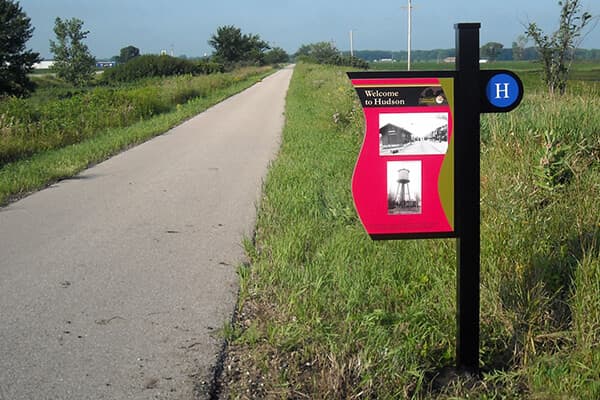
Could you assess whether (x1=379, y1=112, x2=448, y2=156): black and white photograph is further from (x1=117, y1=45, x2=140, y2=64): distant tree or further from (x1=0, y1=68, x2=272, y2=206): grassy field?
(x1=117, y1=45, x2=140, y2=64): distant tree

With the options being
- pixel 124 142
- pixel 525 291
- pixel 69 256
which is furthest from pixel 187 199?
pixel 124 142

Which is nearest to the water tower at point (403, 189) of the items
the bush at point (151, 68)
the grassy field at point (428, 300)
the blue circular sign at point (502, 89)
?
the blue circular sign at point (502, 89)

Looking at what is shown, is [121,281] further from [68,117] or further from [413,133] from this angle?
[68,117]

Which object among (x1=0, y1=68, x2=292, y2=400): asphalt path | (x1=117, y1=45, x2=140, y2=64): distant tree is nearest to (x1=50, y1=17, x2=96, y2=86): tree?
(x1=117, y1=45, x2=140, y2=64): distant tree

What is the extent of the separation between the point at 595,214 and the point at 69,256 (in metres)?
4.49

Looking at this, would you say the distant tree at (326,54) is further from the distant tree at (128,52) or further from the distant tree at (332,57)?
the distant tree at (128,52)

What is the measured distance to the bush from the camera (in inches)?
3034

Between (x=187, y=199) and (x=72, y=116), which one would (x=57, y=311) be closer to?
(x=187, y=199)

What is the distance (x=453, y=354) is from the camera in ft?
11.9

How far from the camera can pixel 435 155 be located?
3312 millimetres

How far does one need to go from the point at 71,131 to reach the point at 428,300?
1342 cm

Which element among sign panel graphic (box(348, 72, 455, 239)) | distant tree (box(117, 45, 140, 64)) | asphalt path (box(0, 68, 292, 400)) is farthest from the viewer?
distant tree (box(117, 45, 140, 64))

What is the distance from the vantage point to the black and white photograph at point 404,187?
10.9 feet

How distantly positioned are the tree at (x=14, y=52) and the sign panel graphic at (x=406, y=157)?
227 ft
